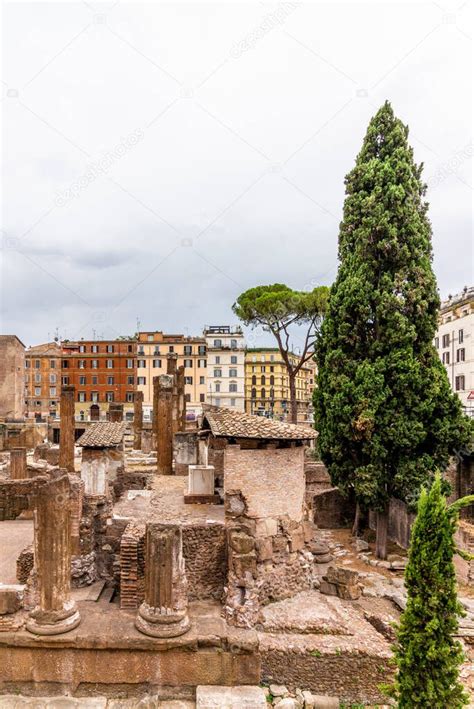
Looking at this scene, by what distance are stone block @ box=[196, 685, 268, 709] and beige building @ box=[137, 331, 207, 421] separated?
45.7 metres

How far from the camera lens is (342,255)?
1636 centimetres

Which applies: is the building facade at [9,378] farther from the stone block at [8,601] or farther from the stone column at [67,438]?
the stone block at [8,601]

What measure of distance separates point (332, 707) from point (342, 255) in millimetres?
13058

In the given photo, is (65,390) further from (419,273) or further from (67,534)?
(419,273)

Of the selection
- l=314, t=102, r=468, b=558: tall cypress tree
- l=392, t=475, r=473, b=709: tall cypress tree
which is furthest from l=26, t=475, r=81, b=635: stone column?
l=314, t=102, r=468, b=558: tall cypress tree

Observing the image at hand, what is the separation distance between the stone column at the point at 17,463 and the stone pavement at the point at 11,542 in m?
3.12

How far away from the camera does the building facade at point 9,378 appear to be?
157 ft

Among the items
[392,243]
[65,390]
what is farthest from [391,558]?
[65,390]

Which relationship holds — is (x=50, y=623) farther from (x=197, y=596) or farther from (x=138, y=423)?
(x=138, y=423)

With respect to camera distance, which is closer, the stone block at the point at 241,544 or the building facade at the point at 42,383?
the stone block at the point at 241,544

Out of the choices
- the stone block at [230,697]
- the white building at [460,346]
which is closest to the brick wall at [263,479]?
the stone block at [230,697]

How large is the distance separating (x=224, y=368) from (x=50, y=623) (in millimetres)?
45961

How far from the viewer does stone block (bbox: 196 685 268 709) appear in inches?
298

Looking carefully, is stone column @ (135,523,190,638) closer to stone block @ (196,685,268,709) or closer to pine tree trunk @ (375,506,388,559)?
stone block @ (196,685,268,709)
